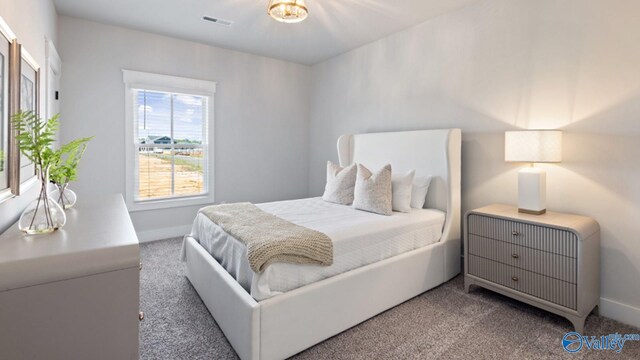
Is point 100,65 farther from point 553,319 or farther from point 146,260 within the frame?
point 553,319

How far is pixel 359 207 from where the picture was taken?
3.03 m

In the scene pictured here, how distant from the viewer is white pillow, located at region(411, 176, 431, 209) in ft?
10.4

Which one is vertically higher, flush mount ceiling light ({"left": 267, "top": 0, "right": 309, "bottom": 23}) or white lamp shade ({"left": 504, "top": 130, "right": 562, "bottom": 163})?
flush mount ceiling light ({"left": 267, "top": 0, "right": 309, "bottom": 23})

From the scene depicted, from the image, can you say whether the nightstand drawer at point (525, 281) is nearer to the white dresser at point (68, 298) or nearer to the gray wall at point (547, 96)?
the gray wall at point (547, 96)

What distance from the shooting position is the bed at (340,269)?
1.85 m

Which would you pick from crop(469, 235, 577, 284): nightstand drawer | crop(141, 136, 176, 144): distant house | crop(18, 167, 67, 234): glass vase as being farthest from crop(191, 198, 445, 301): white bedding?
crop(141, 136, 176, 144): distant house

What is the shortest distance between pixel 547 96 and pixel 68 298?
3298 mm

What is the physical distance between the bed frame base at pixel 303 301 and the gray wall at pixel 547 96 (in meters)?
1.17

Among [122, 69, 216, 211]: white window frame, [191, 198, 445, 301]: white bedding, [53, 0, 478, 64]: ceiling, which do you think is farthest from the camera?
[122, 69, 216, 211]: white window frame

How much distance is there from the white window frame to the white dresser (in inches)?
121

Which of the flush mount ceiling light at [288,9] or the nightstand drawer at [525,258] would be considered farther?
the flush mount ceiling light at [288,9]

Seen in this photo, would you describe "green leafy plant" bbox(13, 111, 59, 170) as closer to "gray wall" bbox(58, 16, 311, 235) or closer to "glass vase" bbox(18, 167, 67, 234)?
"glass vase" bbox(18, 167, 67, 234)

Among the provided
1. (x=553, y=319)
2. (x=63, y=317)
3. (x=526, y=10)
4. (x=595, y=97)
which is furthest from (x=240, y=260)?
(x=526, y=10)

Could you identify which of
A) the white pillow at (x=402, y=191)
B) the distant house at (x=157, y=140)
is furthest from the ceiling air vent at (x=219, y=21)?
the white pillow at (x=402, y=191)
